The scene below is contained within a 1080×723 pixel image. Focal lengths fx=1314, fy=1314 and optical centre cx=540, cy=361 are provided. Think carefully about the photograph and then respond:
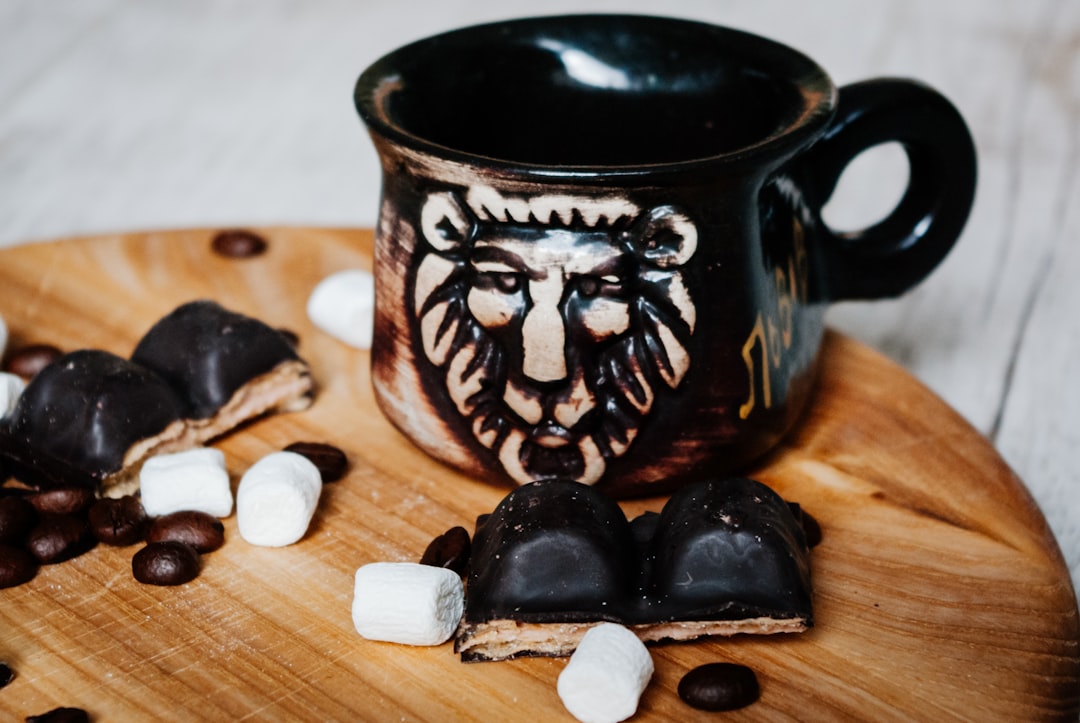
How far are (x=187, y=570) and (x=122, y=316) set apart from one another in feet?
1.58

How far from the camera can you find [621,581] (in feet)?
2.96

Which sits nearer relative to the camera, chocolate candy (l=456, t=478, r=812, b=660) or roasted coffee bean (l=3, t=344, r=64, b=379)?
chocolate candy (l=456, t=478, r=812, b=660)

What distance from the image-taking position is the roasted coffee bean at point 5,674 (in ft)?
2.87

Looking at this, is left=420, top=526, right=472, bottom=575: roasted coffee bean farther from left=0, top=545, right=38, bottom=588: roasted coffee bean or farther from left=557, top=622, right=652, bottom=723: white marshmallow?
left=0, top=545, right=38, bottom=588: roasted coffee bean

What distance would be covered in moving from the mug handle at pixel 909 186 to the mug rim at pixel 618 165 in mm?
59

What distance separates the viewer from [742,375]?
1.03m

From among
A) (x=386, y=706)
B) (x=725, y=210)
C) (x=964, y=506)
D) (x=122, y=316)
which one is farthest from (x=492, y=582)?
(x=122, y=316)

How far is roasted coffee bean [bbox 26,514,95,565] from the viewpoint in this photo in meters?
1.00

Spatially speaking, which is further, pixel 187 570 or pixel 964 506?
pixel 964 506

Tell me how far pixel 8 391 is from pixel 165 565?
287mm

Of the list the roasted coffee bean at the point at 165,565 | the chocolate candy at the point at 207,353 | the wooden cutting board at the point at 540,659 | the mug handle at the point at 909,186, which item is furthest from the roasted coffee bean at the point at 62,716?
the mug handle at the point at 909,186

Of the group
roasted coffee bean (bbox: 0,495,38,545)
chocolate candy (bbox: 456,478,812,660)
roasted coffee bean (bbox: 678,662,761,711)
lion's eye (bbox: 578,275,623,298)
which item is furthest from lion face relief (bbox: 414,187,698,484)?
roasted coffee bean (bbox: 0,495,38,545)

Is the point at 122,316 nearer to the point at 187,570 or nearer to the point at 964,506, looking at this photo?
the point at 187,570

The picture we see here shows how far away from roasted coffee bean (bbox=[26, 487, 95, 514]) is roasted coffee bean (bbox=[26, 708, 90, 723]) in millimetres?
230
